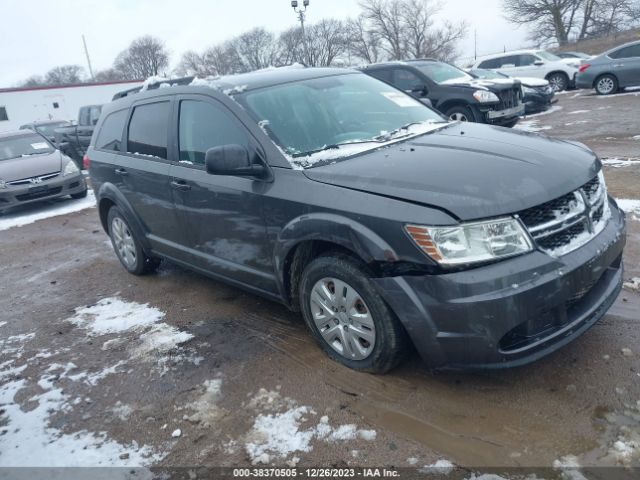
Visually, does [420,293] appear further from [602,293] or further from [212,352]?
[212,352]

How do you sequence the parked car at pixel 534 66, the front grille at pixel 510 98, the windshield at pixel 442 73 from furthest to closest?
the parked car at pixel 534 66, the windshield at pixel 442 73, the front grille at pixel 510 98

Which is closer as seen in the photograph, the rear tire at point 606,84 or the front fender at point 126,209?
the front fender at point 126,209

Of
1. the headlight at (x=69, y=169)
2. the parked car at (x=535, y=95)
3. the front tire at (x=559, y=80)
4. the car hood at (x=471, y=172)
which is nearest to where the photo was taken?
the car hood at (x=471, y=172)

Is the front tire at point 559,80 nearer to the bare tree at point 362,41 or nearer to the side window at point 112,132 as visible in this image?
the side window at point 112,132

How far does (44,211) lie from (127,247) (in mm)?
5448

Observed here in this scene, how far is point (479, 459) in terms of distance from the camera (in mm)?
2473

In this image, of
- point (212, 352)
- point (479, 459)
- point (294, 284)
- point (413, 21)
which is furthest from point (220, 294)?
point (413, 21)

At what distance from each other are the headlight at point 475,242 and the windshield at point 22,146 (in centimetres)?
1014

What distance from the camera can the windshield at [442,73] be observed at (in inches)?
440

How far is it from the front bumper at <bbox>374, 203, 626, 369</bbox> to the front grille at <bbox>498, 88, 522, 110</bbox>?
339 inches

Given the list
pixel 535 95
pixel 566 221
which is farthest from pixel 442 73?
pixel 566 221

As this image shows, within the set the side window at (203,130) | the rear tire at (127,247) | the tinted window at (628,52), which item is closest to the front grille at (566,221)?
the side window at (203,130)

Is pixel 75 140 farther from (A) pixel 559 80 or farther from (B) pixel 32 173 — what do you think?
(A) pixel 559 80

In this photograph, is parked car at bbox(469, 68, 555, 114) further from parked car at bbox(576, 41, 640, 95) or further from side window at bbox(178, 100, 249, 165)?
side window at bbox(178, 100, 249, 165)
